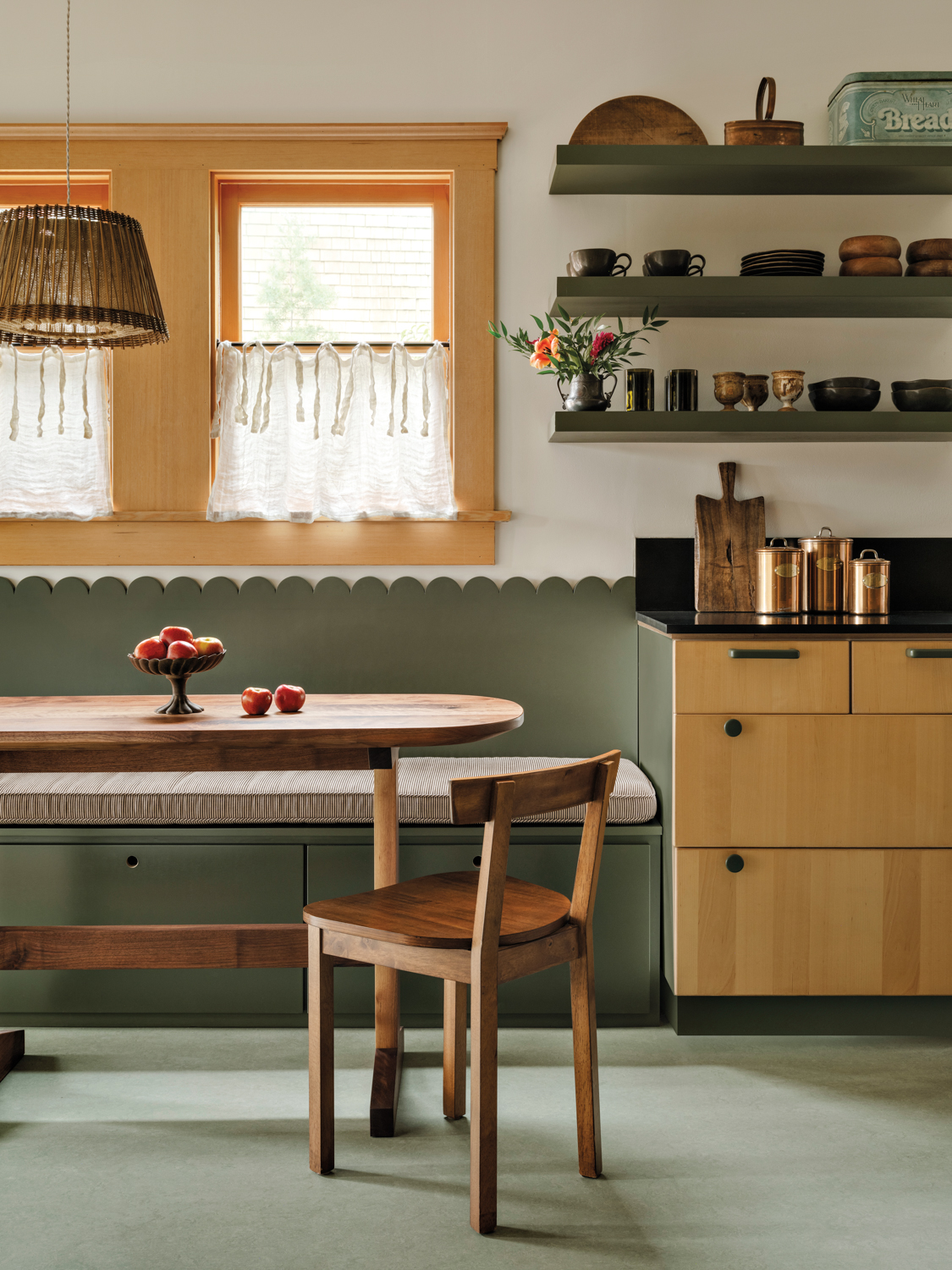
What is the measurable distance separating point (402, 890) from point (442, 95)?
2.52 meters

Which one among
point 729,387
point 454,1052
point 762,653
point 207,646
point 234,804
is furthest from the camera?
point 729,387

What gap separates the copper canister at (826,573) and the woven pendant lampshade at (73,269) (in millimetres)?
2044

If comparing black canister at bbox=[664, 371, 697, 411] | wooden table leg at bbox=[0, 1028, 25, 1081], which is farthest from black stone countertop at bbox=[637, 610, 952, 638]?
wooden table leg at bbox=[0, 1028, 25, 1081]

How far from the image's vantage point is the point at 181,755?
80.1 inches

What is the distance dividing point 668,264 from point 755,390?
1.52ft

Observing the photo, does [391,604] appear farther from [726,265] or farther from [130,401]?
[726,265]

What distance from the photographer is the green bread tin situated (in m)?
3.00

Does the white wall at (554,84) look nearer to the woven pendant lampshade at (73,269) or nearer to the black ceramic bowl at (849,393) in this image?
the black ceramic bowl at (849,393)

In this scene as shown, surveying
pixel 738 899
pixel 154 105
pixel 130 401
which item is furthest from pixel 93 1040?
pixel 154 105

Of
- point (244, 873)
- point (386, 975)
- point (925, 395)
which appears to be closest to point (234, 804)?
point (244, 873)

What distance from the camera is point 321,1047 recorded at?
6.28 feet

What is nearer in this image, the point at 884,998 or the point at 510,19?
the point at 884,998

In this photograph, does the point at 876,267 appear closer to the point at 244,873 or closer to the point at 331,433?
the point at 331,433

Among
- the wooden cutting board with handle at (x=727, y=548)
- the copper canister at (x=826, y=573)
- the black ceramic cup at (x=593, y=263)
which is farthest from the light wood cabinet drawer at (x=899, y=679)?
the black ceramic cup at (x=593, y=263)
